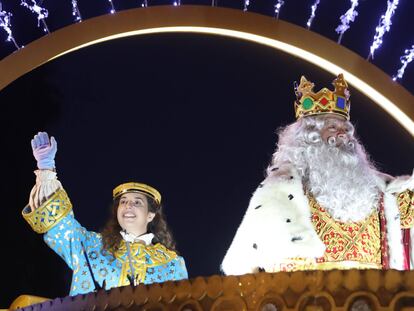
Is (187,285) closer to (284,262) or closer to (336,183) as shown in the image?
(284,262)

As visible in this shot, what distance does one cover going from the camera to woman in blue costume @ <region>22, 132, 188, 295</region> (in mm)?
3277

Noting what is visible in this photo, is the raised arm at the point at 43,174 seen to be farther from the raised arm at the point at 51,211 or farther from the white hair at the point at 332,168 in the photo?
the white hair at the point at 332,168

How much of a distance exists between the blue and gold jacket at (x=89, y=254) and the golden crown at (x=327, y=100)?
92 cm

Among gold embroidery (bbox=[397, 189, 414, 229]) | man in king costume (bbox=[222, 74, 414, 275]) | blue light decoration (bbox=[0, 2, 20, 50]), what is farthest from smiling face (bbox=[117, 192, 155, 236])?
gold embroidery (bbox=[397, 189, 414, 229])

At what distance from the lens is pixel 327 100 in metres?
3.54

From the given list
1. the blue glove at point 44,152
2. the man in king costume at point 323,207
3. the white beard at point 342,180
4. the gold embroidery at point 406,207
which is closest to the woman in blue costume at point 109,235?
the blue glove at point 44,152

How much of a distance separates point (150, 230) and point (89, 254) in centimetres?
39

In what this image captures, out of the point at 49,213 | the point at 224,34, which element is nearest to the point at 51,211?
the point at 49,213

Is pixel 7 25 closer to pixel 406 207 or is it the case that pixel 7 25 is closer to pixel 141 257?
pixel 141 257

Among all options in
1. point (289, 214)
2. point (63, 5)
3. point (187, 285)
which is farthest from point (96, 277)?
point (187, 285)

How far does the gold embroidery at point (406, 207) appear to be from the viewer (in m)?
3.39

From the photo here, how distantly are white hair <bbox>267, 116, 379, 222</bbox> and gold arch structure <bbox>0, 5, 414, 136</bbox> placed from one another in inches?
9.3

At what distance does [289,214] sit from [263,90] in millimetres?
1055

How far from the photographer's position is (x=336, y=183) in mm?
3416
